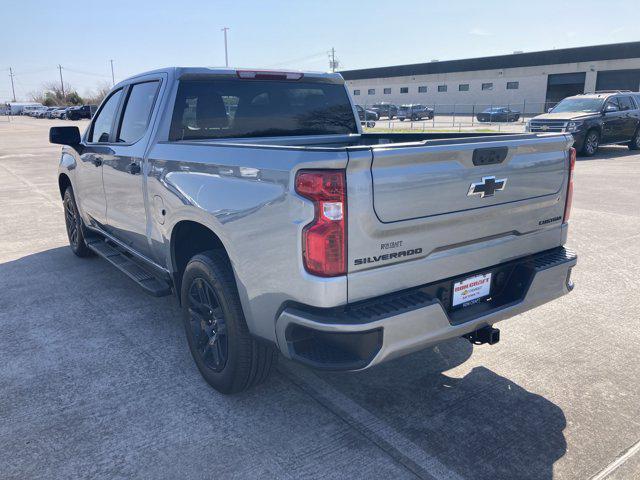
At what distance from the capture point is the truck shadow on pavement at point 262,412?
9.11ft

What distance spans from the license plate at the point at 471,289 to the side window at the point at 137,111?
2.69 meters

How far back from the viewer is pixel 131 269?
464cm

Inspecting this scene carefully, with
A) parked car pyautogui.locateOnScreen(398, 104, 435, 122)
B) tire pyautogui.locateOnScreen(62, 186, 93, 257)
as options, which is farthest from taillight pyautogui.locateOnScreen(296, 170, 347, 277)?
parked car pyautogui.locateOnScreen(398, 104, 435, 122)

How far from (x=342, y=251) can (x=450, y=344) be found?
203 centimetres

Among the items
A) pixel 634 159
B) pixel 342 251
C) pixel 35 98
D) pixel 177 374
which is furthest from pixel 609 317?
pixel 35 98

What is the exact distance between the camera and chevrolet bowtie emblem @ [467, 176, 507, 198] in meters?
2.86

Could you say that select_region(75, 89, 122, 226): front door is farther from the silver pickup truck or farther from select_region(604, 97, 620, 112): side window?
select_region(604, 97, 620, 112): side window

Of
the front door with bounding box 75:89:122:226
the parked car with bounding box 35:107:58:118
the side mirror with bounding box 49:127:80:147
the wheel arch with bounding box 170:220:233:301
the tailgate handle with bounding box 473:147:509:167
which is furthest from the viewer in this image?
the parked car with bounding box 35:107:58:118

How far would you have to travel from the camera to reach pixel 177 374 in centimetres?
371

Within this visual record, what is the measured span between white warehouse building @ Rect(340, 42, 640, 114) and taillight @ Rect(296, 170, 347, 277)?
3977 cm

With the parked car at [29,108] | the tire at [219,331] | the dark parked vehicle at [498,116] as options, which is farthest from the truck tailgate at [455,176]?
the parked car at [29,108]

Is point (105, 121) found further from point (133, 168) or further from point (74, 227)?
point (74, 227)

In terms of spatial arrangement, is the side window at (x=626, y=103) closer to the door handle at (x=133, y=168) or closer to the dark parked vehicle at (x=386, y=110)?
the door handle at (x=133, y=168)

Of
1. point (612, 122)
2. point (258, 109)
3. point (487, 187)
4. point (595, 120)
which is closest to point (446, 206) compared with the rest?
point (487, 187)
